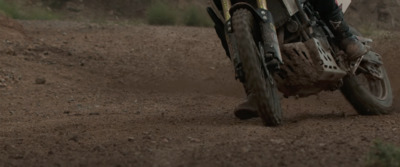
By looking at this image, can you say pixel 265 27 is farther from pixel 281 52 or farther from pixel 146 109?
pixel 146 109

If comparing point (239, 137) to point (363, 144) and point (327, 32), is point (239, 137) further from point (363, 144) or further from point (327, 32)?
point (327, 32)

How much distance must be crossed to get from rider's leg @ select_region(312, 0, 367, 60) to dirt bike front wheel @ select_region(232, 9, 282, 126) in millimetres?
1214

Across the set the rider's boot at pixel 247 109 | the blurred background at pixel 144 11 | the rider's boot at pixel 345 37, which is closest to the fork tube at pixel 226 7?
the rider's boot at pixel 247 109

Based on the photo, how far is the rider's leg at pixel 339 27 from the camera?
7070mm

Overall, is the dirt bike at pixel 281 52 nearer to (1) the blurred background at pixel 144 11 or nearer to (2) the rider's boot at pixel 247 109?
(2) the rider's boot at pixel 247 109

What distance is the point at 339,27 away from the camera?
7148mm

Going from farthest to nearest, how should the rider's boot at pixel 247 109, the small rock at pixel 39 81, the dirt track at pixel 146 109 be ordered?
the small rock at pixel 39 81
the rider's boot at pixel 247 109
the dirt track at pixel 146 109

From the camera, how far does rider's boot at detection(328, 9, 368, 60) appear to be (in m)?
7.11

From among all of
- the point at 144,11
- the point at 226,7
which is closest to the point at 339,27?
the point at 226,7

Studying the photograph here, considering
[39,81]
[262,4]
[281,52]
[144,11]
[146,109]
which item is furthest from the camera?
[144,11]

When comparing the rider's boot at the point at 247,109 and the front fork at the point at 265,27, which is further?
the rider's boot at the point at 247,109

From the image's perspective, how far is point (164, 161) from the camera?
178 inches

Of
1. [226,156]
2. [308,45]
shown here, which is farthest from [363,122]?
[226,156]

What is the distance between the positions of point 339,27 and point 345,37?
0.12 m
